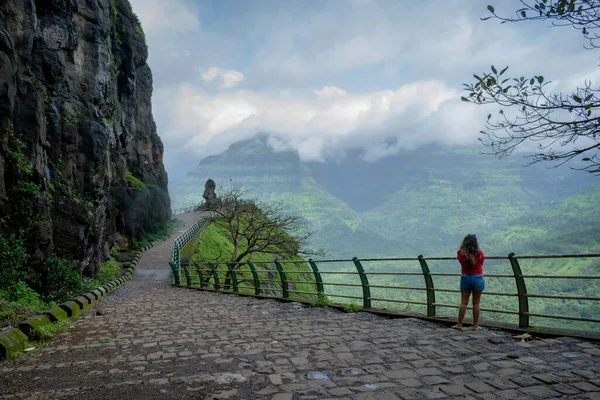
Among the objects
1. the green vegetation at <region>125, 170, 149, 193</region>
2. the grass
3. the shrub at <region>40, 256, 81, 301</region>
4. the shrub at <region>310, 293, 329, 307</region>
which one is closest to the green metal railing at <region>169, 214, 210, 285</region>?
the green vegetation at <region>125, 170, 149, 193</region>

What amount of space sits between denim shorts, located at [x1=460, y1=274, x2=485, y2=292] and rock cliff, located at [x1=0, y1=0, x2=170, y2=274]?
11.7m

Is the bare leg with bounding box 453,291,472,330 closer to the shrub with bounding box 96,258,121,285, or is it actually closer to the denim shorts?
the denim shorts

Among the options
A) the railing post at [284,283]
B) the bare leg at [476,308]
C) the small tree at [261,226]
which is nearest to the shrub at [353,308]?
the railing post at [284,283]

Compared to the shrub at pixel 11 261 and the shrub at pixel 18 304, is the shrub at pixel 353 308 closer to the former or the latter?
the shrub at pixel 18 304

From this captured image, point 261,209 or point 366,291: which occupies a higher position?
point 261,209

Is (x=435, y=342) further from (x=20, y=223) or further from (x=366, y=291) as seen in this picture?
(x=20, y=223)

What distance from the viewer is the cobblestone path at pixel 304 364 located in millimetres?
4117

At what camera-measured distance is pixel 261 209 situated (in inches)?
1036

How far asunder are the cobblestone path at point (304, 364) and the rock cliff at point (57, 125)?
6742mm

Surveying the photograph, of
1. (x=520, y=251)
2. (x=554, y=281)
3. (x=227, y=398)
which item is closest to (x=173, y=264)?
(x=227, y=398)

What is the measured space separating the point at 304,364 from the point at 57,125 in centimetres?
1501

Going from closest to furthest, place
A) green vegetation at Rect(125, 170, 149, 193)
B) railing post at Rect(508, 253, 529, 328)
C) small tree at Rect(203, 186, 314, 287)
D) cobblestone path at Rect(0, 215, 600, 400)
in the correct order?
cobblestone path at Rect(0, 215, 600, 400) < railing post at Rect(508, 253, 529, 328) < small tree at Rect(203, 186, 314, 287) < green vegetation at Rect(125, 170, 149, 193)

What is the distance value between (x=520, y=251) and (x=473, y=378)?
141 m

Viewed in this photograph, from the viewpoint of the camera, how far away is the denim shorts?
21.9 ft
